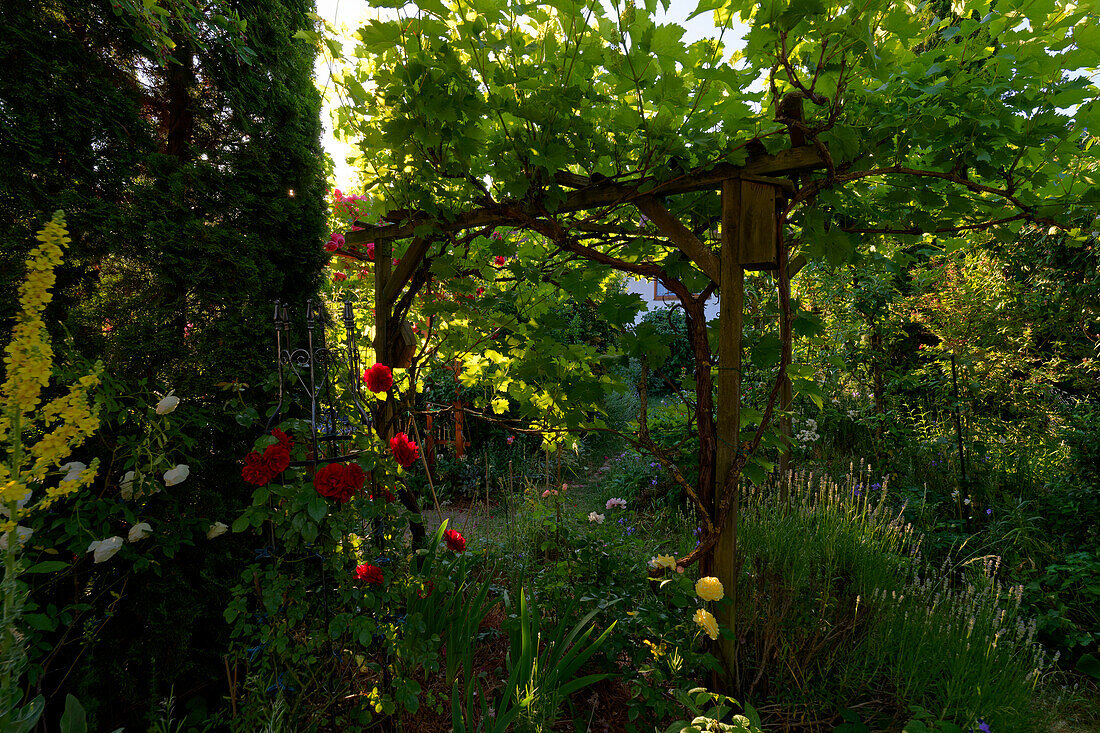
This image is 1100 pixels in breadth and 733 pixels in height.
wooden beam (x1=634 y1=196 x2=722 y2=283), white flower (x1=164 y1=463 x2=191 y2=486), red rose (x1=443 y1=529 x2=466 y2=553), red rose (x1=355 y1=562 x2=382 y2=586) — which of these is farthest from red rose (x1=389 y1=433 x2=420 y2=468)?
wooden beam (x1=634 y1=196 x2=722 y2=283)

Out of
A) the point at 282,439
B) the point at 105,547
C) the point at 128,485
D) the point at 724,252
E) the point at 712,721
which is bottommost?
the point at 712,721

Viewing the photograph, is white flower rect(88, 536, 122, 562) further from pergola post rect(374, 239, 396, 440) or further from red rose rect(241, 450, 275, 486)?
pergola post rect(374, 239, 396, 440)

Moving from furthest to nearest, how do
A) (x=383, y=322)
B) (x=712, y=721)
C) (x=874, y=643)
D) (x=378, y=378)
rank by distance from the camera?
1. (x=383, y=322)
2. (x=378, y=378)
3. (x=874, y=643)
4. (x=712, y=721)

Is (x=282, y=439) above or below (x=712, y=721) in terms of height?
above

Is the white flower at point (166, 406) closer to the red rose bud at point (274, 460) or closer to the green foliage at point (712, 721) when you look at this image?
the red rose bud at point (274, 460)

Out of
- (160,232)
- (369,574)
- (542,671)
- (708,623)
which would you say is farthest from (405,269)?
(708,623)

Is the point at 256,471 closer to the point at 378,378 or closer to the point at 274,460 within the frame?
the point at 274,460

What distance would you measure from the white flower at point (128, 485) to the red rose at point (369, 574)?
2.27 feet

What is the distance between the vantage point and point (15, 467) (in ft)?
3.00

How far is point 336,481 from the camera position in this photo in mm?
1510

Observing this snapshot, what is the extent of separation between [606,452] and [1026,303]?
4179 millimetres

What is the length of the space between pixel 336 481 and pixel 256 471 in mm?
220

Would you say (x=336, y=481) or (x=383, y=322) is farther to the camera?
(x=383, y=322)

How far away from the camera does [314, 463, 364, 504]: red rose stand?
150 centimetres
